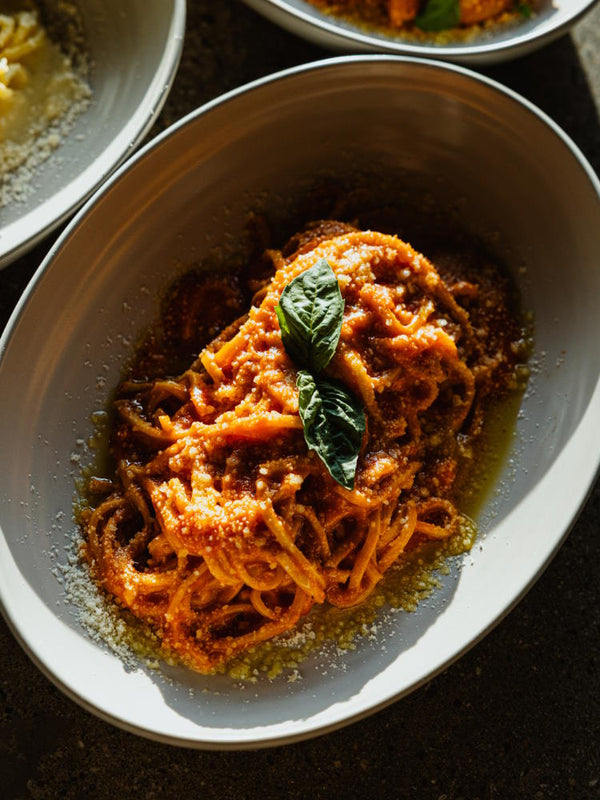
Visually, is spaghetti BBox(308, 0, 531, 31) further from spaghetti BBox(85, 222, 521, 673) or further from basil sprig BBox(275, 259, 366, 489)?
basil sprig BBox(275, 259, 366, 489)

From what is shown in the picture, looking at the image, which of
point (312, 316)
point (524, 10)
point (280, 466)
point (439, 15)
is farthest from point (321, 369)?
point (524, 10)

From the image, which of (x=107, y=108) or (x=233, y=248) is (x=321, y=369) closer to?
(x=233, y=248)

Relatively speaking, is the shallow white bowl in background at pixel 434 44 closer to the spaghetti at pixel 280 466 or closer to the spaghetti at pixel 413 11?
the spaghetti at pixel 413 11

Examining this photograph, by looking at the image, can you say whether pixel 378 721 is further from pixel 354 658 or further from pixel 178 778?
pixel 178 778

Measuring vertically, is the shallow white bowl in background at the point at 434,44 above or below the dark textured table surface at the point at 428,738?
above

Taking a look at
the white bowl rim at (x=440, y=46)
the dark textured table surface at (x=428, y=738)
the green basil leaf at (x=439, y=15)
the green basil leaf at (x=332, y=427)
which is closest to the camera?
the green basil leaf at (x=332, y=427)

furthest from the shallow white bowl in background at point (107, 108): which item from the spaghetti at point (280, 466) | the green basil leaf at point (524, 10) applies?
the green basil leaf at point (524, 10)
